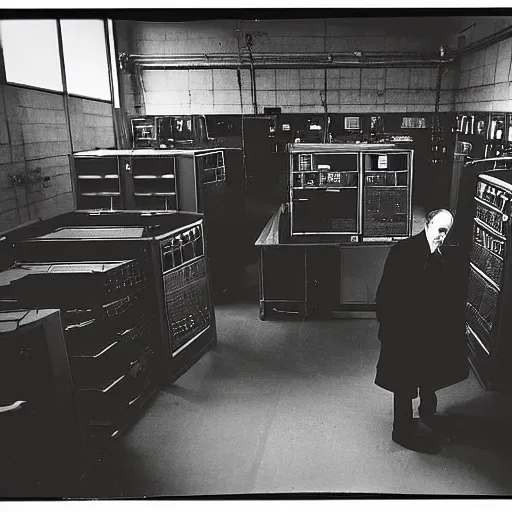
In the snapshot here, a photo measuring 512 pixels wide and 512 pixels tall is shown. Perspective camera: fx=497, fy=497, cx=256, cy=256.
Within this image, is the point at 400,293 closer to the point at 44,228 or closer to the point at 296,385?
the point at 296,385

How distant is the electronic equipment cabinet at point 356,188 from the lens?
1.98 m

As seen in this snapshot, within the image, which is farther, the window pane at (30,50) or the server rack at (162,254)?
the server rack at (162,254)

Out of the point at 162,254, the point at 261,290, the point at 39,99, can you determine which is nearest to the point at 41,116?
the point at 39,99

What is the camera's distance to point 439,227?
1.93 m

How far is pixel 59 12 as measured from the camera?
1.89 meters

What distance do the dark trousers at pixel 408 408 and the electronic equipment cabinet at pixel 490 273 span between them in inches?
9.3

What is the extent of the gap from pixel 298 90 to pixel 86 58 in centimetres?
85

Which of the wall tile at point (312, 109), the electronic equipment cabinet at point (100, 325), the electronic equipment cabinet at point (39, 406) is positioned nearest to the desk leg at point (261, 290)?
the electronic equipment cabinet at point (100, 325)

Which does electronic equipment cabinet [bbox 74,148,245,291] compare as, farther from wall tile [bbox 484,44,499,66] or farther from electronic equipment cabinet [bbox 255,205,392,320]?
wall tile [bbox 484,44,499,66]

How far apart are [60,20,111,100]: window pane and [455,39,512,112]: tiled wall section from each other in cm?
141

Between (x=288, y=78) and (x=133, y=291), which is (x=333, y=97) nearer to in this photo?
(x=288, y=78)

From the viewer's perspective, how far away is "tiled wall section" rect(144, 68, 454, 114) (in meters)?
1.96

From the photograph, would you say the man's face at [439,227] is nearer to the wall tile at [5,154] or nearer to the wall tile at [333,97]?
the wall tile at [333,97]
